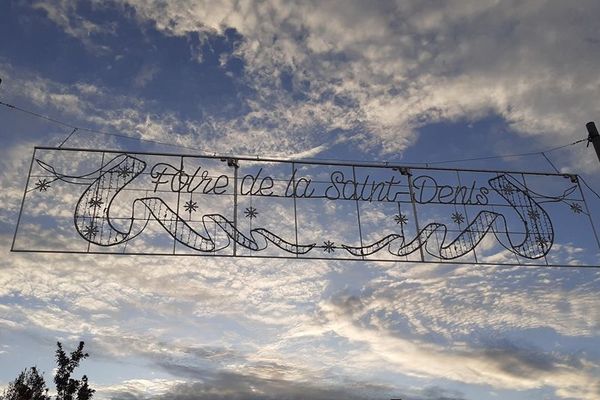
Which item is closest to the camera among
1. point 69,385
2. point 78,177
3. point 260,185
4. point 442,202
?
point 78,177

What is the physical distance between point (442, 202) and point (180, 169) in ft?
19.5

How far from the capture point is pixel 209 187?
1012 cm

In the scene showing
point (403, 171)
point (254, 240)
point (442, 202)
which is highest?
point (403, 171)

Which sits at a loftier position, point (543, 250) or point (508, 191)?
point (508, 191)

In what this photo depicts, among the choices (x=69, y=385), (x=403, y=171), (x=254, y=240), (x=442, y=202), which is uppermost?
(x=403, y=171)

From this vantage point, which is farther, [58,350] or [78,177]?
[58,350]

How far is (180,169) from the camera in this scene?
10.2 m

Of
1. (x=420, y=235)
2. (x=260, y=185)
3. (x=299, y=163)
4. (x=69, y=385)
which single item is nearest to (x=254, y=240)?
(x=260, y=185)

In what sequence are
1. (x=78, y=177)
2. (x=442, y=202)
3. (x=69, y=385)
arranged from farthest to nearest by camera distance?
(x=69, y=385) < (x=442, y=202) < (x=78, y=177)

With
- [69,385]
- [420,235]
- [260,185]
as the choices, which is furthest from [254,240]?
[69,385]

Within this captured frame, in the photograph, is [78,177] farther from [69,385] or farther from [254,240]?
[69,385]

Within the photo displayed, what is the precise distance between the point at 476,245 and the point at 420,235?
4.32 ft

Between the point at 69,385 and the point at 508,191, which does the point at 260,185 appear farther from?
the point at 69,385

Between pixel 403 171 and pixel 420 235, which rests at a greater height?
pixel 403 171
